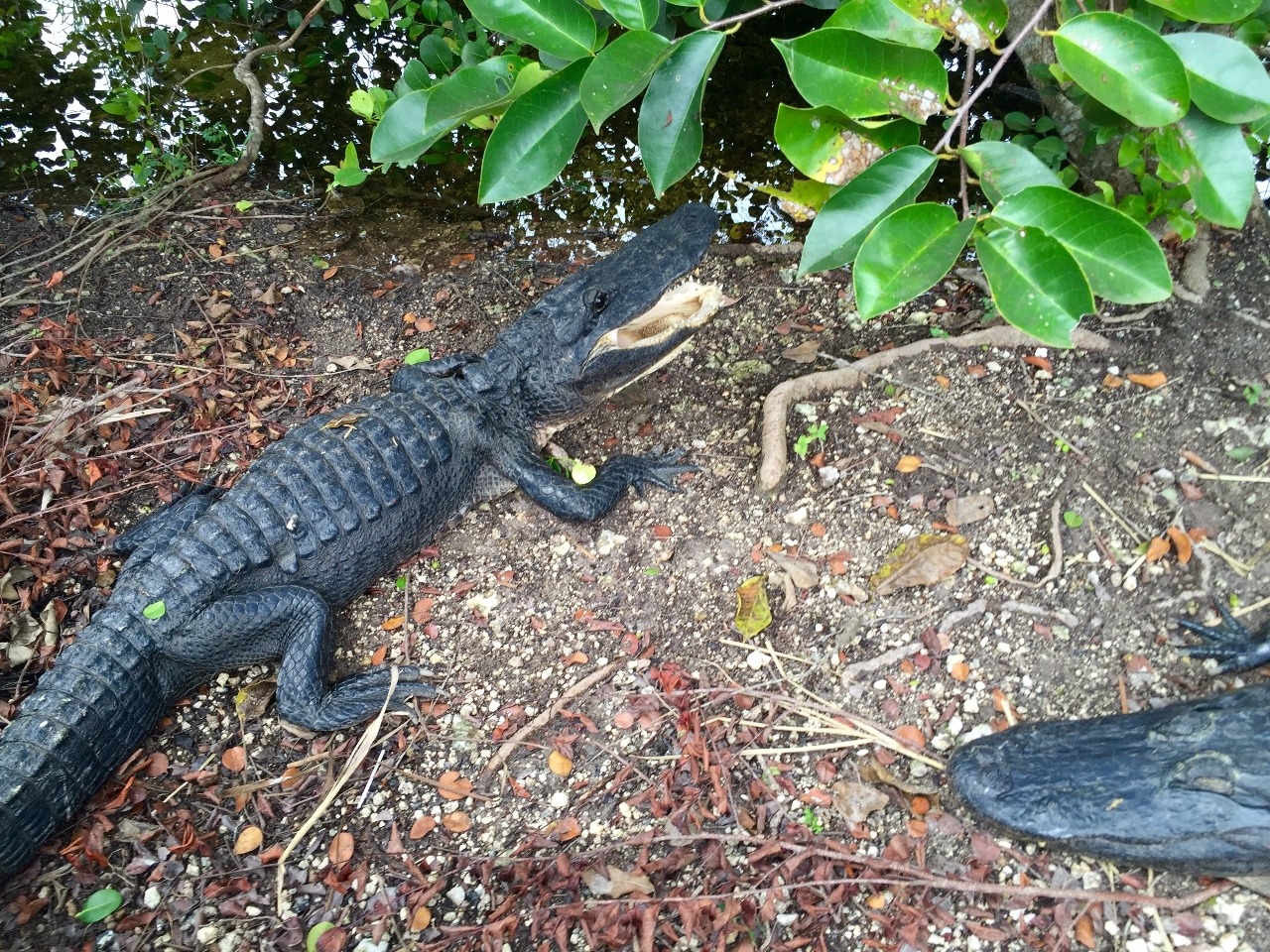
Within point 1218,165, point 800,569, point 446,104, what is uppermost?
point 446,104

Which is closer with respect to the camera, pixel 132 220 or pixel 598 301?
pixel 598 301

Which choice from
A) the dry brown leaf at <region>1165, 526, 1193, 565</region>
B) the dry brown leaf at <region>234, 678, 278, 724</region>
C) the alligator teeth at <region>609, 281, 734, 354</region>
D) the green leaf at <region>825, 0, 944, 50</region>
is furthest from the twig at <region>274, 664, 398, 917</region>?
the dry brown leaf at <region>1165, 526, 1193, 565</region>

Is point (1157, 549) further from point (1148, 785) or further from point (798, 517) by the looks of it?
point (798, 517)

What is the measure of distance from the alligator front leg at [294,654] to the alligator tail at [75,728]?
13 cm

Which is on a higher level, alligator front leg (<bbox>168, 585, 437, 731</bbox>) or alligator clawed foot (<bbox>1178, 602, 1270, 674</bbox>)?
alligator front leg (<bbox>168, 585, 437, 731</bbox>)

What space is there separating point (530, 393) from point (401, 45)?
3019 millimetres

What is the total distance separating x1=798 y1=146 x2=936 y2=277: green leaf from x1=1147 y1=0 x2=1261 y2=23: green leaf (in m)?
0.44

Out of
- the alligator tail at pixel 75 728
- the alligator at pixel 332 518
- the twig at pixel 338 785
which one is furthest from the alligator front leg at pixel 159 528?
the twig at pixel 338 785

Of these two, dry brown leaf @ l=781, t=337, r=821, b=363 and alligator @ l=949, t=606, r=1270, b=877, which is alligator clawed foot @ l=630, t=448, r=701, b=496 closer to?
dry brown leaf @ l=781, t=337, r=821, b=363

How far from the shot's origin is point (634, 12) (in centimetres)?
153

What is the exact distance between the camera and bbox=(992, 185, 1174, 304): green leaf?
1359 millimetres

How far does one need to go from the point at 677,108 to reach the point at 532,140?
0.31 meters

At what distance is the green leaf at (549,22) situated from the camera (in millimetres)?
1602

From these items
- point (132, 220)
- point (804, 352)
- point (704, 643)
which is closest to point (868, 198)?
point (704, 643)
